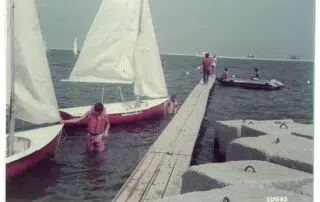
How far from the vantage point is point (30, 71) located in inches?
234

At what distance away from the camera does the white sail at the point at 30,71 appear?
18.7 ft

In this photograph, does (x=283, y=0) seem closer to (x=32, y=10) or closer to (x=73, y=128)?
(x=32, y=10)

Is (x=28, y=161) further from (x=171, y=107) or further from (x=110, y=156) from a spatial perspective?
(x=171, y=107)

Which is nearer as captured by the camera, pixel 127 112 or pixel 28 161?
pixel 28 161

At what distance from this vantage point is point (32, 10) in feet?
19.3

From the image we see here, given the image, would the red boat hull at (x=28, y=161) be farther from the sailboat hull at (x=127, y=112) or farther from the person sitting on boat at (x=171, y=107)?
the person sitting on boat at (x=171, y=107)

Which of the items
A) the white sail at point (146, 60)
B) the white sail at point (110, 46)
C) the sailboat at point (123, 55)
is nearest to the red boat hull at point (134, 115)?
the sailboat at point (123, 55)

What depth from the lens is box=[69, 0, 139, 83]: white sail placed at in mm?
11102

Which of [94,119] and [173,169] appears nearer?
[173,169]

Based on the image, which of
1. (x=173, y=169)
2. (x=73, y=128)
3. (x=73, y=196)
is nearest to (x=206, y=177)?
(x=173, y=169)

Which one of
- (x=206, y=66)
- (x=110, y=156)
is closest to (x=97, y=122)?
(x=110, y=156)

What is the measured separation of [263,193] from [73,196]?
10.8 ft

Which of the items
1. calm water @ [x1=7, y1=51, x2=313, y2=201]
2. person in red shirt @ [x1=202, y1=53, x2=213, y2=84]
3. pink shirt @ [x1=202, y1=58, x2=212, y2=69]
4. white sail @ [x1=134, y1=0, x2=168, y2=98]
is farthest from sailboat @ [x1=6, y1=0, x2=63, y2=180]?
pink shirt @ [x1=202, y1=58, x2=212, y2=69]

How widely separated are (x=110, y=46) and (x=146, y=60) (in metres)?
1.13
